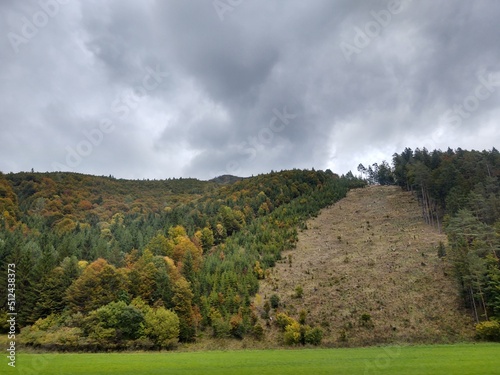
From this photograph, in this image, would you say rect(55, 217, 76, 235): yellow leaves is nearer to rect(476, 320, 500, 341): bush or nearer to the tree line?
the tree line

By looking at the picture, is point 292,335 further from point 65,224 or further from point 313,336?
point 65,224

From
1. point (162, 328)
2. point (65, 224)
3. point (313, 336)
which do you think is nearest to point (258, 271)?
point (313, 336)

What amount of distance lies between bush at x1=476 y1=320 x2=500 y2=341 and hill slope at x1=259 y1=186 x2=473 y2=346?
121 inches

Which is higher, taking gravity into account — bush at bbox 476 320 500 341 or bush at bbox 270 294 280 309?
bush at bbox 270 294 280 309

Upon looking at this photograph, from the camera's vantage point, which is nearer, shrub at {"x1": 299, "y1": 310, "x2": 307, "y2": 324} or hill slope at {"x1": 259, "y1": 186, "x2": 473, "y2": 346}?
hill slope at {"x1": 259, "y1": 186, "x2": 473, "y2": 346}

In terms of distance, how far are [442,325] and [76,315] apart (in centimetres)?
6594

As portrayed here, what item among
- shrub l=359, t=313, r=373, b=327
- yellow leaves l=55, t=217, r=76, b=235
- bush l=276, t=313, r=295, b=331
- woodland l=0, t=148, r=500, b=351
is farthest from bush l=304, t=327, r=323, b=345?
yellow leaves l=55, t=217, r=76, b=235

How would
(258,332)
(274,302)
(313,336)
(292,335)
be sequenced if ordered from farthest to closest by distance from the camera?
(274,302) → (258,332) → (292,335) → (313,336)

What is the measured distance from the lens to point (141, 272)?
243 feet

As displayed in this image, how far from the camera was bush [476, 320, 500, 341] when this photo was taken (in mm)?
52463

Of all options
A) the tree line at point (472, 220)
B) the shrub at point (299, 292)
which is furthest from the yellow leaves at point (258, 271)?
the tree line at point (472, 220)

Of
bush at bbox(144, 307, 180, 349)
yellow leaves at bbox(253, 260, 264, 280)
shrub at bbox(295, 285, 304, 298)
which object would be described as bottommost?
bush at bbox(144, 307, 180, 349)

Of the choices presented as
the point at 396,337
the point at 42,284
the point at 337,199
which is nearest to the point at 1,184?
the point at 42,284

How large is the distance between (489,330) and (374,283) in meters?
26.9
